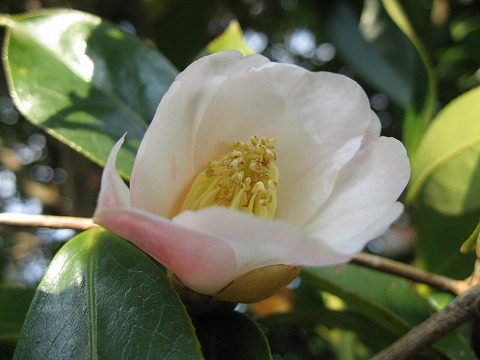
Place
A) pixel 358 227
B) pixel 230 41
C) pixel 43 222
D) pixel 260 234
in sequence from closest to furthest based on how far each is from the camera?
pixel 260 234
pixel 358 227
pixel 43 222
pixel 230 41

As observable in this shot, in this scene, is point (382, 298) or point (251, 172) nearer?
point (251, 172)

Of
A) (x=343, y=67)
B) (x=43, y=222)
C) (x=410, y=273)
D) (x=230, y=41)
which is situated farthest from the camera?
(x=343, y=67)

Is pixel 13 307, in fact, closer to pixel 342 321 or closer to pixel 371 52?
pixel 342 321

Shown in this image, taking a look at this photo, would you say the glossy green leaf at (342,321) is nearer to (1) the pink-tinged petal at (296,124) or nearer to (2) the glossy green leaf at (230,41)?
(1) the pink-tinged petal at (296,124)

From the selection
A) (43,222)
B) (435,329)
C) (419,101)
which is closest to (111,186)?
(43,222)

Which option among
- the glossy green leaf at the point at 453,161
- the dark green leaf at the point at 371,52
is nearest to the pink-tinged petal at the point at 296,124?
the glossy green leaf at the point at 453,161

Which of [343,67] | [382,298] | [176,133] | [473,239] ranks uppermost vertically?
[176,133]
